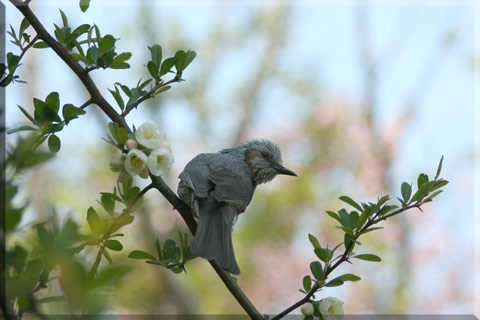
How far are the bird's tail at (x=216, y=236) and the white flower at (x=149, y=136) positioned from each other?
49cm

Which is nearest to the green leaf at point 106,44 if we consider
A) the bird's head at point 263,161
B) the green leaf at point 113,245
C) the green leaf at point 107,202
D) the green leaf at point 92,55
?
the green leaf at point 92,55

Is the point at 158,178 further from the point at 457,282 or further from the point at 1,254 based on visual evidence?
the point at 457,282

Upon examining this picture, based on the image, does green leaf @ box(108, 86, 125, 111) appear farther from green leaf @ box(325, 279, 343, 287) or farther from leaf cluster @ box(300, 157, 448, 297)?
green leaf @ box(325, 279, 343, 287)

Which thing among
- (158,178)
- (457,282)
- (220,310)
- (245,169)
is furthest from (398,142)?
(158,178)

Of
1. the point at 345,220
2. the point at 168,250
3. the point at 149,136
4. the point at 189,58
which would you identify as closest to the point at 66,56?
the point at 149,136

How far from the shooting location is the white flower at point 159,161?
168cm

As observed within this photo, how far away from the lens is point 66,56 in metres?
1.70

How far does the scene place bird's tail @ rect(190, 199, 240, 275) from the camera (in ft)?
6.85

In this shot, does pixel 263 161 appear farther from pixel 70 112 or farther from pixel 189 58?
pixel 70 112

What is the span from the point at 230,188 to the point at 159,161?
4.61 ft

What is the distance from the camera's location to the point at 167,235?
1160 cm

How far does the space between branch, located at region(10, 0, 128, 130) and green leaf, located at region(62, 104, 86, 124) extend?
5cm

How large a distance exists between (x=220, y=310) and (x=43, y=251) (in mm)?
10551

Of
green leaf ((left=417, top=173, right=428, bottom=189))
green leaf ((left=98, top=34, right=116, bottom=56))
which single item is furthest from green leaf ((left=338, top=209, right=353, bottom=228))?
green leaf ((left=98, top=34, right=116, bottom=56))
